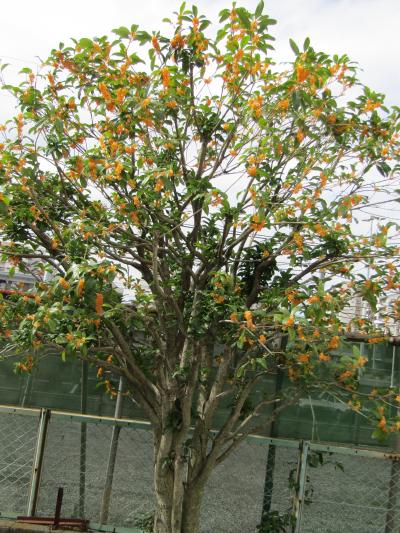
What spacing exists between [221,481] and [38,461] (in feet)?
4.22

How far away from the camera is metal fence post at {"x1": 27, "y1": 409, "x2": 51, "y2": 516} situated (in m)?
3.91

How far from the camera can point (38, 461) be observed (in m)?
3.93

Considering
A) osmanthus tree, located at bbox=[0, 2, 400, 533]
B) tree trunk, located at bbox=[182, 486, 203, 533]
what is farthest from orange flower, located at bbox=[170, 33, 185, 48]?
tree trunk, located at bbox=[182, 486, 203, 533]

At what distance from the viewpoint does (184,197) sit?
148 inches

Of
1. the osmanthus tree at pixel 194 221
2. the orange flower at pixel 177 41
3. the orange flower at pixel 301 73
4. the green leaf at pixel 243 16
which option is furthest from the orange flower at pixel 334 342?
the orange flower at pixel 177 41

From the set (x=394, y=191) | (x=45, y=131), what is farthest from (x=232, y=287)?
(x=45, y=131)

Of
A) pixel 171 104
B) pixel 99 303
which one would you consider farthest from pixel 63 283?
pixel 171 104

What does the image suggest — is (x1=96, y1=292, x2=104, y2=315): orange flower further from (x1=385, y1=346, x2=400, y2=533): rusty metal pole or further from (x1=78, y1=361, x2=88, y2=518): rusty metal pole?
(x1=385, y1=346, x2=400, y2=533): rusty metal pole

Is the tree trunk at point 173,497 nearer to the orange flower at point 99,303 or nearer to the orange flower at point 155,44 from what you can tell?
the orange flower at point 99,303

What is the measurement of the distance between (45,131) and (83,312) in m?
1.40

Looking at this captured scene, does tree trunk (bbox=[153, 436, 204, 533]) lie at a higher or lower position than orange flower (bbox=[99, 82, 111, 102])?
lower

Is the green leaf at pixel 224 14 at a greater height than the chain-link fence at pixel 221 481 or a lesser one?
greater

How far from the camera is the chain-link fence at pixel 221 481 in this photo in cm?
396

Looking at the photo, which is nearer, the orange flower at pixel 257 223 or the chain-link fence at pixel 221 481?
the orange flower at pixel 257 223
